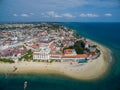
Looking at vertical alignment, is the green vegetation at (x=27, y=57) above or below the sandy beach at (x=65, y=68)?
above

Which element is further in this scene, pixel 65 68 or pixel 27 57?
pixel 27 57

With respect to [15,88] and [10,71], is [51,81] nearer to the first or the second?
[15,88]

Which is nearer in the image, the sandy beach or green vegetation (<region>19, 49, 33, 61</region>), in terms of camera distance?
the sandy beach

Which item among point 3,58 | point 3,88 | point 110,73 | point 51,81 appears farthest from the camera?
point 3,58

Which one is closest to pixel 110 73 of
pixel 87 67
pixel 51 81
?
pixel 87 67

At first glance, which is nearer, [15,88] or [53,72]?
[15,88]

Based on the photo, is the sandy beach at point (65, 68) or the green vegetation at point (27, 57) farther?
the green vegetation at point (27, 57)

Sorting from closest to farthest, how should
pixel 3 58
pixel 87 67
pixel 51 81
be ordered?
pixel 51 81, pixel 87 67, pixel 3 58

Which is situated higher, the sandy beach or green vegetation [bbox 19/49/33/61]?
green vegetation [bbox 19/49/33/61]
